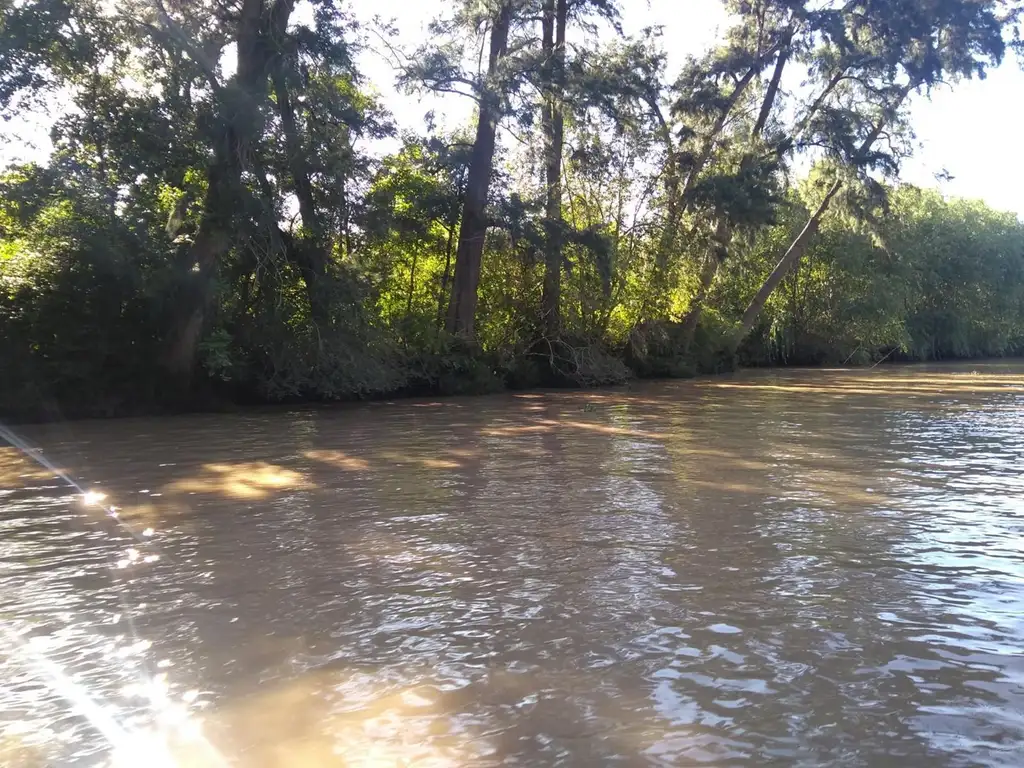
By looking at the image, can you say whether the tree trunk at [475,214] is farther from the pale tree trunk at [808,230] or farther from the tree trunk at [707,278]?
the pale tree trunk at [808,230]

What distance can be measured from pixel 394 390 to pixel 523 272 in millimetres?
6163

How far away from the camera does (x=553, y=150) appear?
24406mm

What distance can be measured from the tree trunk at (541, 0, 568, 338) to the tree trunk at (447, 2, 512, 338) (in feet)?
4.47

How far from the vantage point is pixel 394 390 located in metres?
21.8

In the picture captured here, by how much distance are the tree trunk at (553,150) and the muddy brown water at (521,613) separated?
1373 cm

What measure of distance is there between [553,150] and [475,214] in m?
3.08

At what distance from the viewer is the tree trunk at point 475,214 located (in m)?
23.3

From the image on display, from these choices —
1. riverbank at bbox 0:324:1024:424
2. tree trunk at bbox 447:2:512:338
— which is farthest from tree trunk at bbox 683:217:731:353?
tree trunk at bbox 447:2:512:338

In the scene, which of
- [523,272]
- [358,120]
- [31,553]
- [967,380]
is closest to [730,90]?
[523,272]

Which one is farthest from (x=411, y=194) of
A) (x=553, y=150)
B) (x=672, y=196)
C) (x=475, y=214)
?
(x=672, y=196)

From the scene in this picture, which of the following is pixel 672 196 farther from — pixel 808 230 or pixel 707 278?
pixel 808 230

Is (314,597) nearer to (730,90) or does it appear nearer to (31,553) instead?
(31,553)

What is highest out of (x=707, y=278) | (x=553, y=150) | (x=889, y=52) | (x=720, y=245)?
(x=889, y=52)

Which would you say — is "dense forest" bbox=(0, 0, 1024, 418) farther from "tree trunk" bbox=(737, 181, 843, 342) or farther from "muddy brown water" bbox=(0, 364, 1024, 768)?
"muddy brown water" bbox=(0, 364, 1024, 768)
